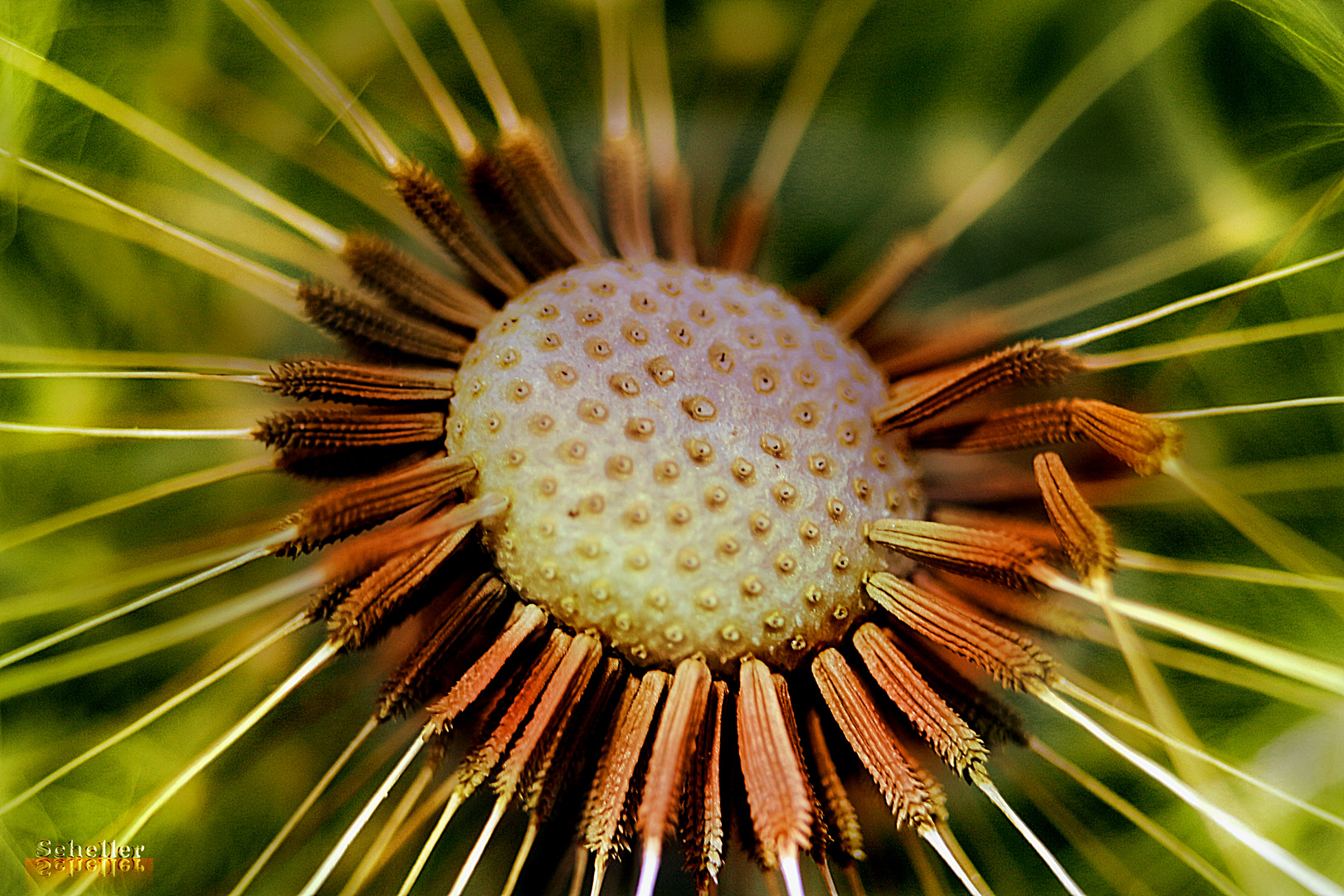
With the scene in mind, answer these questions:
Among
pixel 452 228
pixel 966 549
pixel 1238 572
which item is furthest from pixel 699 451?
pixel 1238 572

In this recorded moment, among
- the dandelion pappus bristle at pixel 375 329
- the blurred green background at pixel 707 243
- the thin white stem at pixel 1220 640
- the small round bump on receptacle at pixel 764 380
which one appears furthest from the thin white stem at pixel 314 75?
the thin white stem at pixel 1220 640

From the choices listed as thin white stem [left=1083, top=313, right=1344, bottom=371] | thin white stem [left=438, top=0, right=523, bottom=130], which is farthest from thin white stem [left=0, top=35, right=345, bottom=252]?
thin white stem [left=1083, top=313, right=1344, bottom=371]

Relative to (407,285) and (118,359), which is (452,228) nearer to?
(407,285)

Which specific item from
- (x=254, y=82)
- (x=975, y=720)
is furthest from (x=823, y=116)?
(x=975, y=720)

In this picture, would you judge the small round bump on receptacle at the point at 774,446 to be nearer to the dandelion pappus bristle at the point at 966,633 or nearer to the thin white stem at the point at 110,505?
the dandelion pappus bristle at the point at 966,633

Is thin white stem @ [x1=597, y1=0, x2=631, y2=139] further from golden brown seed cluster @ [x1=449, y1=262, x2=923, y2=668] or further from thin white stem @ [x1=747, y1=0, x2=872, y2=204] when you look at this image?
golden brown seed cluster @ [x1=449, y1=262, x2=923, y2=668]

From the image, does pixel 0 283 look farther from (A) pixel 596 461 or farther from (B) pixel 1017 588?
(B) pixel 1017 588
